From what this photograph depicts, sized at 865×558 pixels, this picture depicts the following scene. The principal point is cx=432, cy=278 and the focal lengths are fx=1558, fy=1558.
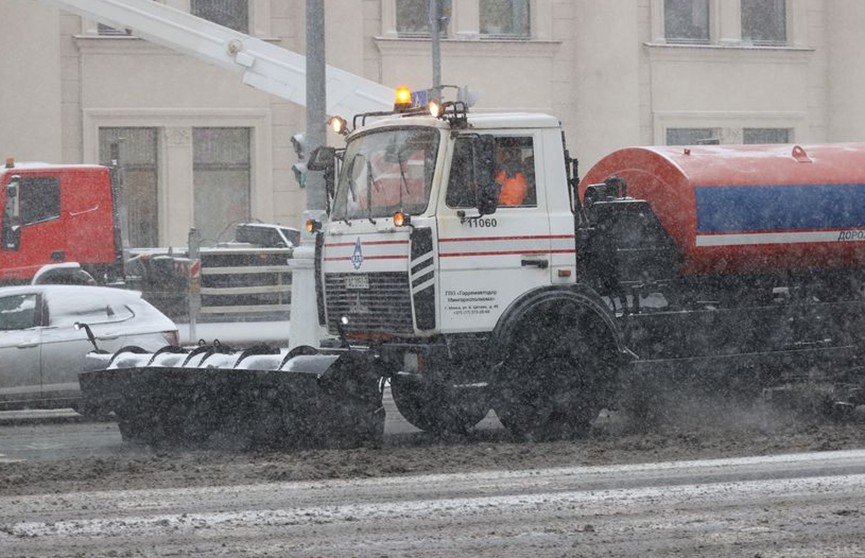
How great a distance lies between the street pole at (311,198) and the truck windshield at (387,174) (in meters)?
3.24

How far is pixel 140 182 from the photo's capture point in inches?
1168

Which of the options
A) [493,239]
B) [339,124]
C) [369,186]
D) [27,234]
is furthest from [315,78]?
[27,234]

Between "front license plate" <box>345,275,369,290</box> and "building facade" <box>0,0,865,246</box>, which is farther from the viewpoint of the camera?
"building facade" <box>0,0,865,246</box>

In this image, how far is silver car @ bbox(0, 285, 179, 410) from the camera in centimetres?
1440

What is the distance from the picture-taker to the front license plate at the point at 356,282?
1215cm

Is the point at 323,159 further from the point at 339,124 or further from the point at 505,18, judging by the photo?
the point at 505,18

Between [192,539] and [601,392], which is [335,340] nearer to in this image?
[601,392]

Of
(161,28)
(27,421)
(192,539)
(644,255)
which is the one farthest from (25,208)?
(192,539)

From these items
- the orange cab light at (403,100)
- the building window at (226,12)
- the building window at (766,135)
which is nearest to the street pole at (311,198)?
the orange cab light at (403,100)

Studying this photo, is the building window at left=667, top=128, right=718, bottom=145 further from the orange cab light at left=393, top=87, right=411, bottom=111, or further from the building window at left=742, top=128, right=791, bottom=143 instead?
the orange cab light at left=393, top=87, right=411, bottom=111

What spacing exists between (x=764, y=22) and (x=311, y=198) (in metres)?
19.3

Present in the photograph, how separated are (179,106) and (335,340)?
17455 millimetres

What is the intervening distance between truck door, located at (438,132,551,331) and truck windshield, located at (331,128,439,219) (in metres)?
0.22

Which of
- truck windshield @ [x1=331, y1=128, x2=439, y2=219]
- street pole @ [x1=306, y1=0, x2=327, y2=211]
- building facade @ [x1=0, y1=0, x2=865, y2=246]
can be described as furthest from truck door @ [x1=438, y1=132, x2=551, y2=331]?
building facade @ [x1=0, y1=0, x2=865, y2=246]
